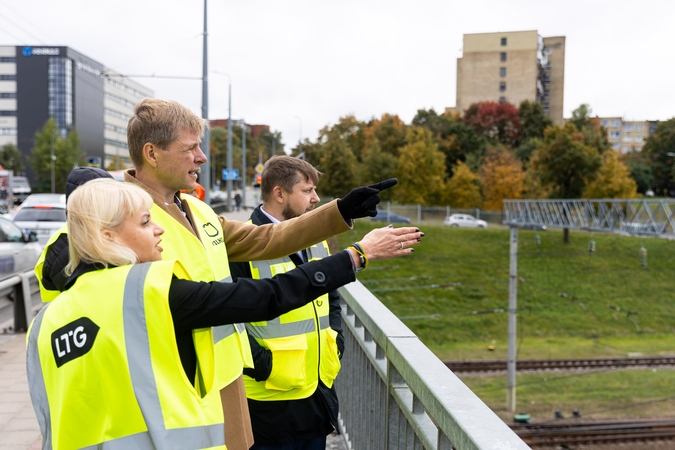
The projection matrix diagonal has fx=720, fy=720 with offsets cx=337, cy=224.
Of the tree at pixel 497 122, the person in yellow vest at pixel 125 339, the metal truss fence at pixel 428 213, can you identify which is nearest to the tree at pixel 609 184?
the metal truss fence at pixel 428 213

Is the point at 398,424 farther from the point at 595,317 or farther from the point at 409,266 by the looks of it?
the point at 409,266

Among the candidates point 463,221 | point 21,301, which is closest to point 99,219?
point 21,301

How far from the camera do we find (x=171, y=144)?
259cm

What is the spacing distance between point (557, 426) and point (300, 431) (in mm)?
20927

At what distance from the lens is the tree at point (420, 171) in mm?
56000

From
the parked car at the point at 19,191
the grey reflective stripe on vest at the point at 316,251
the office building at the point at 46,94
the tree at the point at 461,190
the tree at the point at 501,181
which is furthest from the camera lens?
the office building at the point at 46,94

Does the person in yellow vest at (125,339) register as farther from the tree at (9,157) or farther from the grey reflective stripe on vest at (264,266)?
the tree at (9,157)

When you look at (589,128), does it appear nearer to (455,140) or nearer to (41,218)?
(455,140)

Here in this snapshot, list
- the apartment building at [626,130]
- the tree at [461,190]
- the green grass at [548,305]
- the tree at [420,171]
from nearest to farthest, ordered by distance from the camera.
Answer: the green grass at [548,305] < the tree at [420,171] < the tree at [461,190] < the apartment building at [626,130]

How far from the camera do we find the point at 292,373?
317cm

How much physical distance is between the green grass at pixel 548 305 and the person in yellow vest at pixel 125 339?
2430cm

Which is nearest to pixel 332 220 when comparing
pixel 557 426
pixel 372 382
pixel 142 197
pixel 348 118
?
pixel 142 197

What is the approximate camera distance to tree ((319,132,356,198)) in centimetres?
5509

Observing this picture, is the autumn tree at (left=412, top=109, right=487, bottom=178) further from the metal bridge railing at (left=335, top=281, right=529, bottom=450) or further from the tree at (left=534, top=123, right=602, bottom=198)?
the metal bridge railing at (left=335, top=281, right=529, bottom=450)
